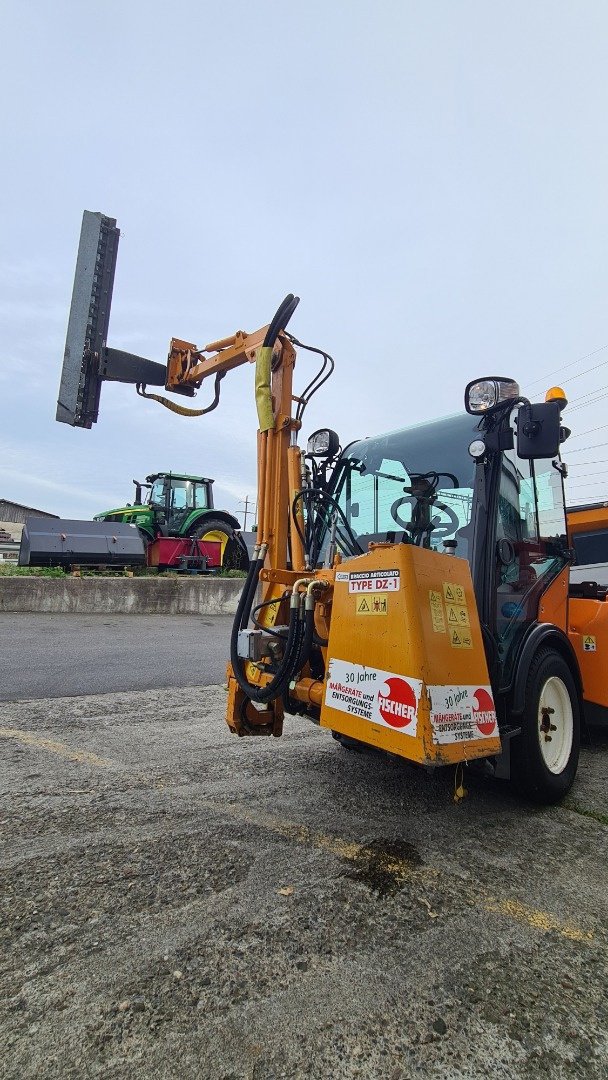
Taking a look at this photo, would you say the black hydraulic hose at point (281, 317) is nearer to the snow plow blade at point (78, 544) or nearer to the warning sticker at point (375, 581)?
the warning sticker at point (375, 581)

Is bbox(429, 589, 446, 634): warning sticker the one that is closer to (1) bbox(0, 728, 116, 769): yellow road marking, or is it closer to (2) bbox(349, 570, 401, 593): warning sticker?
(2) bbox(349, 570, 401, 593): warning sticker

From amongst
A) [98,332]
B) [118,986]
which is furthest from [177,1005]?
[98,332]

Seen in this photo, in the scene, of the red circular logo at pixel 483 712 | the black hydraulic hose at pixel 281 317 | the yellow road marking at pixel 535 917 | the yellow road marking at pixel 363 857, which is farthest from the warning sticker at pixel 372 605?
the black hydraulic hose at pixel 281 317

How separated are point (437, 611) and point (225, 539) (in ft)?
46.4

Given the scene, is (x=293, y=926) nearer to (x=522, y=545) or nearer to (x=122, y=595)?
(x=522, y=545)

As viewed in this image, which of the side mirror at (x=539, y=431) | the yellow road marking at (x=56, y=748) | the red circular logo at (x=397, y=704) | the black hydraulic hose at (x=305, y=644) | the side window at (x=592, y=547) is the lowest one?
the yellow road marking at (x=56, y=748)

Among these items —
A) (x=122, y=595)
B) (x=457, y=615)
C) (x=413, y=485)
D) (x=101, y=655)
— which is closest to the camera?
(x=457, y=615)

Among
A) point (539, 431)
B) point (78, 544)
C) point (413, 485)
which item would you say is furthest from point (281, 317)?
point (78, 544)

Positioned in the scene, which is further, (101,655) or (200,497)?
(200,497)

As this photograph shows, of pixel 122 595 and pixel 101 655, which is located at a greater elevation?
pixel 122 595

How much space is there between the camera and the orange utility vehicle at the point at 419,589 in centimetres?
239

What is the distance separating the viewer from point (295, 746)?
13.9 ft

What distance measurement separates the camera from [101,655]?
7.34 metres

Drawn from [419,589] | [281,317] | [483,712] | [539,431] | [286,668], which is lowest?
[483,712]
